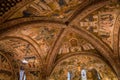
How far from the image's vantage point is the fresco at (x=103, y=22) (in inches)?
476

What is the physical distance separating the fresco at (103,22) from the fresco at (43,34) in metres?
1.76

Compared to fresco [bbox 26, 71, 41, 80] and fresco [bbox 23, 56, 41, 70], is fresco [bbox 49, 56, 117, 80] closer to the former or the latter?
fresco [bbox 26, 71, 41, 80]

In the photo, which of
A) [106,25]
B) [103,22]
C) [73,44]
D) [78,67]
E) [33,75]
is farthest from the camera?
[78,67]

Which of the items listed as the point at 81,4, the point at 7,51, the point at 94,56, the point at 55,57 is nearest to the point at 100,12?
the point at 81,4

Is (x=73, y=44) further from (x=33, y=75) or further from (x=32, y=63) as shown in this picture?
(x=33, y=75)

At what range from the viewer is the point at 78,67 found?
53.5 feet

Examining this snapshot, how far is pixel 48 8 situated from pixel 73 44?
386cm

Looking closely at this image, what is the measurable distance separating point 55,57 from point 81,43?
1.97 metres

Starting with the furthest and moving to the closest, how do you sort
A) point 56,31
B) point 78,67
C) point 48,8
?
point 78,67 < point 56,31 < point 48,8

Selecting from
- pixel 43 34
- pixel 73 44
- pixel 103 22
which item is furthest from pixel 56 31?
pixel 103 22

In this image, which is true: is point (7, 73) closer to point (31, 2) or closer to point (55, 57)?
point (55, 57)

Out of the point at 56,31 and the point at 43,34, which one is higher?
the point at 56,31

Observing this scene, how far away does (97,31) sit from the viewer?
13.6 m

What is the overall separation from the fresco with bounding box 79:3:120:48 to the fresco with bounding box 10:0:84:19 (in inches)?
50.6
